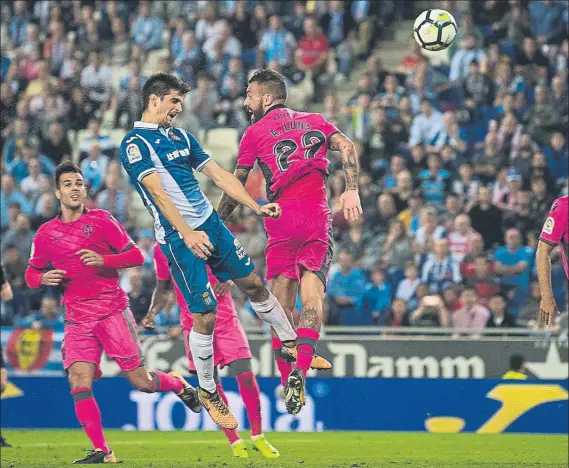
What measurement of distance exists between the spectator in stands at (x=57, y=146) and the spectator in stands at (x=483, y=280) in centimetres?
Answer: 762

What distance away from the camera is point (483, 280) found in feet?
54.1

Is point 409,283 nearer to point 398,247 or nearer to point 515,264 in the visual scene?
point 398,247

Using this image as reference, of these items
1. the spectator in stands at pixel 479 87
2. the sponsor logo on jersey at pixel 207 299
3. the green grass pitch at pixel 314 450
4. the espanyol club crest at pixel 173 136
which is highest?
the spectator in stands at pixel 479 87

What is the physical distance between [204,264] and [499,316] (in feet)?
23.2

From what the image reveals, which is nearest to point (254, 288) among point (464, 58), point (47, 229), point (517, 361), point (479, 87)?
point (47, 229)

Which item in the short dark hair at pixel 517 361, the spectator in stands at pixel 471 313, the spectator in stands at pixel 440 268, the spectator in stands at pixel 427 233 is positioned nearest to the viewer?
the short dark hair at pixel 517 361

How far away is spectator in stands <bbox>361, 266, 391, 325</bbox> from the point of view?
16.8m

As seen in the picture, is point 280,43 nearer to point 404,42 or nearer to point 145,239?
point 404,42

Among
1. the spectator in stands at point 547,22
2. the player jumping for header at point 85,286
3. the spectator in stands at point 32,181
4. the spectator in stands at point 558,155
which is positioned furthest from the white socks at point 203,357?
the spectator in stands at point 547,22

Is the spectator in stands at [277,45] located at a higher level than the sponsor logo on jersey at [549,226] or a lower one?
higher

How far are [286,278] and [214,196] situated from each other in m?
10.5

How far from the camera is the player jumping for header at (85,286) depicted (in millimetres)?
11070

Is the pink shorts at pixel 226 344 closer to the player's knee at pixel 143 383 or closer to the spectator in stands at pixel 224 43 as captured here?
the player's knee at pixel 143 383

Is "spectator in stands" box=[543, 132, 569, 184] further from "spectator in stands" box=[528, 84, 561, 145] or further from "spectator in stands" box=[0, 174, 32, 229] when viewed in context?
"spectator in stands" box=[0, 174, 32, 229]
